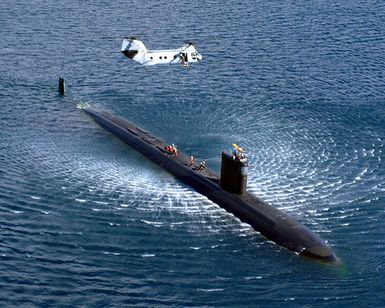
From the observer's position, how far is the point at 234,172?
205 feet

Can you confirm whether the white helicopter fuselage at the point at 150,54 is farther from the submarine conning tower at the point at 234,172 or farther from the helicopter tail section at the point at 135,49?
the submarine conning tower at the point at 234,172

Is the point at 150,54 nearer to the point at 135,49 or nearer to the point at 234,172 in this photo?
the point at 135,49

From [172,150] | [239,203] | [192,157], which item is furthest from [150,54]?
[239,203]

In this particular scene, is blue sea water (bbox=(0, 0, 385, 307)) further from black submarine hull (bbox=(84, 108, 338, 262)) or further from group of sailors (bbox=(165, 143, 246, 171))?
group of sailors (bbox=(165, 143, 246, 171))

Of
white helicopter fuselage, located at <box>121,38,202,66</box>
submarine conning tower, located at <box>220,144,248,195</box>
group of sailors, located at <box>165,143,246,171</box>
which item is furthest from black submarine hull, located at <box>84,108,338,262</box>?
white helicopter fuselage, located at <box>121,38,202,66</box>

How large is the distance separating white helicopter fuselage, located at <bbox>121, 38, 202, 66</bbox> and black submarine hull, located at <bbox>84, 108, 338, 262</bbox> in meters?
10.4

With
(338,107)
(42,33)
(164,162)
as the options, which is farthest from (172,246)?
(42,33)

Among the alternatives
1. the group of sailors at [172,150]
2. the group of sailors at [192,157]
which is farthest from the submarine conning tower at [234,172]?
the group of sailors at [172,150]

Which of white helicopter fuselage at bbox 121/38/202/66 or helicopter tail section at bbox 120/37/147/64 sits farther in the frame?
white helicopter fuselage at bbox 121/38/202/66

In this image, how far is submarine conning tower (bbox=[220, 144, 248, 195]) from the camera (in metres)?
61.2

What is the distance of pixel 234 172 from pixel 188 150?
14682mm

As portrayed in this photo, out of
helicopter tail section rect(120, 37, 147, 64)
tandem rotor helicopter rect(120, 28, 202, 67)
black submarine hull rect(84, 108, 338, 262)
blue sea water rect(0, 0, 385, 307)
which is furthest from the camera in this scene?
tandem rotor helicopter rect(120, 28, 202, 67)

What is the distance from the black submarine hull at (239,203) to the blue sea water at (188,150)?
90 centimetres

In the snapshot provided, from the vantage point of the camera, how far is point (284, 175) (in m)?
70.0
